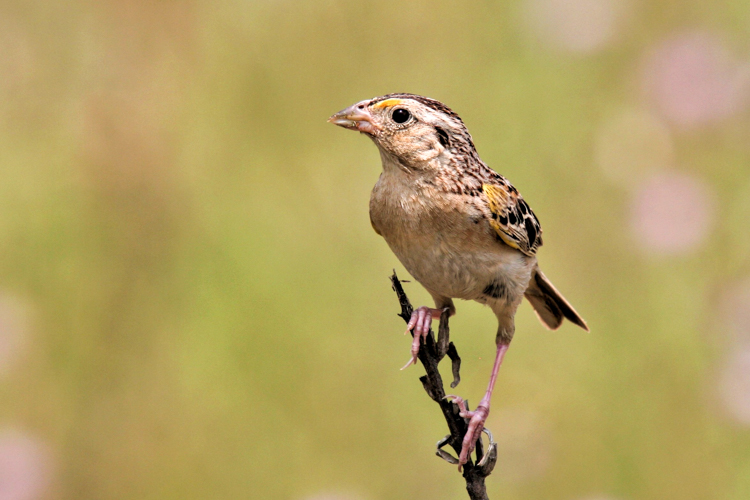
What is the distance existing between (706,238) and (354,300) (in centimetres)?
243

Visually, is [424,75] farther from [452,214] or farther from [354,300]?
[452,214]

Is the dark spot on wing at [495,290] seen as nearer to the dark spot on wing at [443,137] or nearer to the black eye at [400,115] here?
the dark spot on wing at [443,137]

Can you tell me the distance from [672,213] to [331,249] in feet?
7.88

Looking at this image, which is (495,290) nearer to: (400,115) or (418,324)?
(418,324)

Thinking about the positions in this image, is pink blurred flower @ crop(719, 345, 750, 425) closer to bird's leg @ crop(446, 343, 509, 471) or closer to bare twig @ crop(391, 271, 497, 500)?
bird's leg @ crop(446, 343, 509, 471)

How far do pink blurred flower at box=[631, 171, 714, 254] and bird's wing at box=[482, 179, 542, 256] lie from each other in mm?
1400

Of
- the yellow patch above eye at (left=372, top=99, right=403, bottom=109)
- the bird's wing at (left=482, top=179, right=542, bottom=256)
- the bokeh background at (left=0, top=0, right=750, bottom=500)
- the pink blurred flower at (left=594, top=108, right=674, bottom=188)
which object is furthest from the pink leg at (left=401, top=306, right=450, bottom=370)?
the pink blurred flower at (left=594, top=108, right=674, bottom=188)

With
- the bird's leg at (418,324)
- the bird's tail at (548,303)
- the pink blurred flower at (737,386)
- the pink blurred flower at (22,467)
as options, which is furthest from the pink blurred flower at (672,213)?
the pink blurred flower at (22,467)

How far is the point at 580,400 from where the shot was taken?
5.71 metres

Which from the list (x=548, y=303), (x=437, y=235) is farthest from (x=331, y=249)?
(x=437, y=235)

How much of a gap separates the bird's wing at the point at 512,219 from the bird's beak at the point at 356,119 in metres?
0.73

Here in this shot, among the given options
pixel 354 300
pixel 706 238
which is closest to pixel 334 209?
pixel 354 300

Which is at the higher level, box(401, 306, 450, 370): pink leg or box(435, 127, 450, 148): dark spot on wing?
box(435, 127, 450, 148): dark spot on wing

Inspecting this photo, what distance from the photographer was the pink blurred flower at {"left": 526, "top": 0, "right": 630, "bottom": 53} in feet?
21.3
